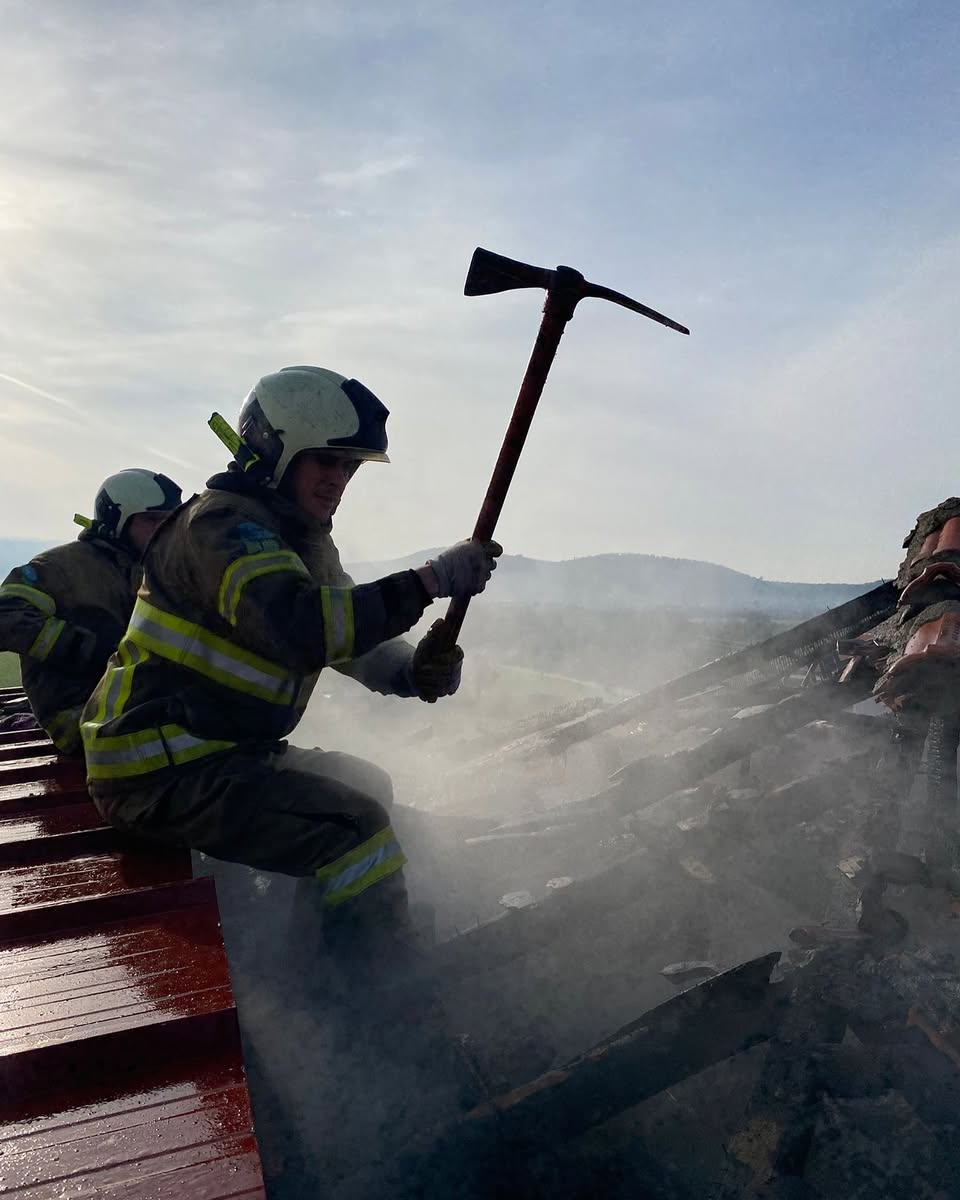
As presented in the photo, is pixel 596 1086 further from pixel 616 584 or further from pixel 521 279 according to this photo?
pixel 616 584

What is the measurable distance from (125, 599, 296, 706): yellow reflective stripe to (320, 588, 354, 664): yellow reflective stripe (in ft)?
0.99

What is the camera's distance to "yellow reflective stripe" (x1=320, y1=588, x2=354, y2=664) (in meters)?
2.39

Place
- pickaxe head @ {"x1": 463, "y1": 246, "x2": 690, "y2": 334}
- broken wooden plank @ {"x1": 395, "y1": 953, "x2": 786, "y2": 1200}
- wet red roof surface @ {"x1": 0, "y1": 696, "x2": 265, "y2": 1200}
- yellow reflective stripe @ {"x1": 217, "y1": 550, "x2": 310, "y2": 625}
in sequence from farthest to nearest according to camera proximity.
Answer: pickaxe head @ {"x1": 463, "y1": 246, "x2": 690, "y2": 334}
broken wooden plank @ {"x1": 395, "y1": 953, "x2": 786, "y2": 1200}
yellow reflective stripe @ {"x1": 217, "y1": 550, "x2": 310, "y2": 625}
wet red roof surface @ {"x1": 0, "y1": 696, "x2": 265, "y2": 1200}

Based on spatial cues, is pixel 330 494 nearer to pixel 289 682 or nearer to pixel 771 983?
pixel 289 682

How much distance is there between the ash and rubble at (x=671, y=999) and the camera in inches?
98.9

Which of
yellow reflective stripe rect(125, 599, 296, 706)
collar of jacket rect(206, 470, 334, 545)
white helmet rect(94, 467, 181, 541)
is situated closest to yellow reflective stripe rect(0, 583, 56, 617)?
white helmet rect(94, 467, 181, 541)

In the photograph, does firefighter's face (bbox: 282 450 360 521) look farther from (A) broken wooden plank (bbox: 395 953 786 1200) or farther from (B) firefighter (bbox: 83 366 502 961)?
(A) broken wooden plank (bbox: 395 953 786 1200)

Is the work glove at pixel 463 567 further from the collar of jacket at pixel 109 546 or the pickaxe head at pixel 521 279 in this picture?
the collar of jacket at pixel 109 546

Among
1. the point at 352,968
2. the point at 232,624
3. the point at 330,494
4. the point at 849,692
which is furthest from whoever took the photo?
the point at 849,692

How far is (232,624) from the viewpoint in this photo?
2414 millimetres

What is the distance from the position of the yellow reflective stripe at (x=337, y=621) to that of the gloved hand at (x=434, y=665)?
519 millimetres

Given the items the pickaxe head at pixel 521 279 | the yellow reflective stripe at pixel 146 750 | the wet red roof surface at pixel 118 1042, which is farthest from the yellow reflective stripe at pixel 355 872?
the pickaxe head at pixel 521 279

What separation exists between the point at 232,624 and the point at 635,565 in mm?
91186

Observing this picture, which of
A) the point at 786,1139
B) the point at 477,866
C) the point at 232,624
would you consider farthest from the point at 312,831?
the point at 477,866
